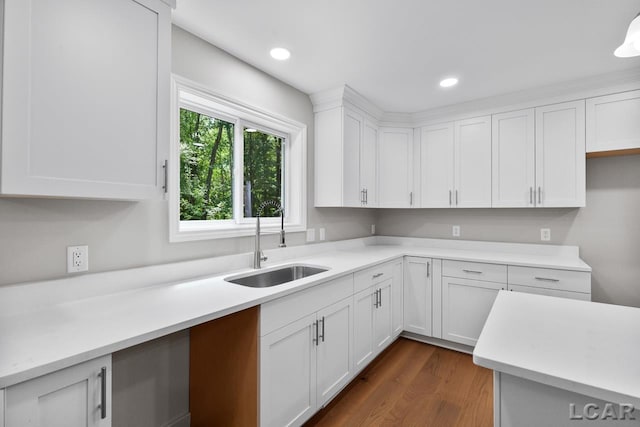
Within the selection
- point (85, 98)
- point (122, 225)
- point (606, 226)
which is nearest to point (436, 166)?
point (606, 226)

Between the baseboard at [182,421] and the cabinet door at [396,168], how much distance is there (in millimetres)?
2556

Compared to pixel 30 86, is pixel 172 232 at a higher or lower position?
lower

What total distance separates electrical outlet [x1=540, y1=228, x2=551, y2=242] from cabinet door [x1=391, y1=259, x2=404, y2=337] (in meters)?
1.37

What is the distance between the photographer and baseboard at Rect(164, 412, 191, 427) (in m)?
1.72

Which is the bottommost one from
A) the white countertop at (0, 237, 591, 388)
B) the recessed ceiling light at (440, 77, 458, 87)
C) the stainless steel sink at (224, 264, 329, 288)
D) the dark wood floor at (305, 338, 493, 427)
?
the dark wood floor at (305, 338, 493, 427)

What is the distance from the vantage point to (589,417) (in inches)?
30.1

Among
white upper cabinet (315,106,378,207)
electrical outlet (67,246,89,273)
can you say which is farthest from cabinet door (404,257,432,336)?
electrical outlet (67,246,89,273)

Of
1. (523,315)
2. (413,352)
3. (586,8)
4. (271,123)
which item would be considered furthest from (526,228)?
(271,123)

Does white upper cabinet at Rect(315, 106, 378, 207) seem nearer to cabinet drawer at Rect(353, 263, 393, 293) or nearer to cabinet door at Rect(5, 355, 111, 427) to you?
cabinet drawer at Rect(353, 263, 393, 293)

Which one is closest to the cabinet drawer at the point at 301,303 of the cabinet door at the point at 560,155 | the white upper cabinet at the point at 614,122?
the cabinet door at the point at 560,155

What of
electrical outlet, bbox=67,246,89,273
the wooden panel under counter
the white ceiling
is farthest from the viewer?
the white ceiling

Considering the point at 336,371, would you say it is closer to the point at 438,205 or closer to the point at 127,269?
the point at 127,269

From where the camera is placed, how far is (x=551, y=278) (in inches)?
95.8

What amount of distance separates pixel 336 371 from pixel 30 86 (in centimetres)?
207
